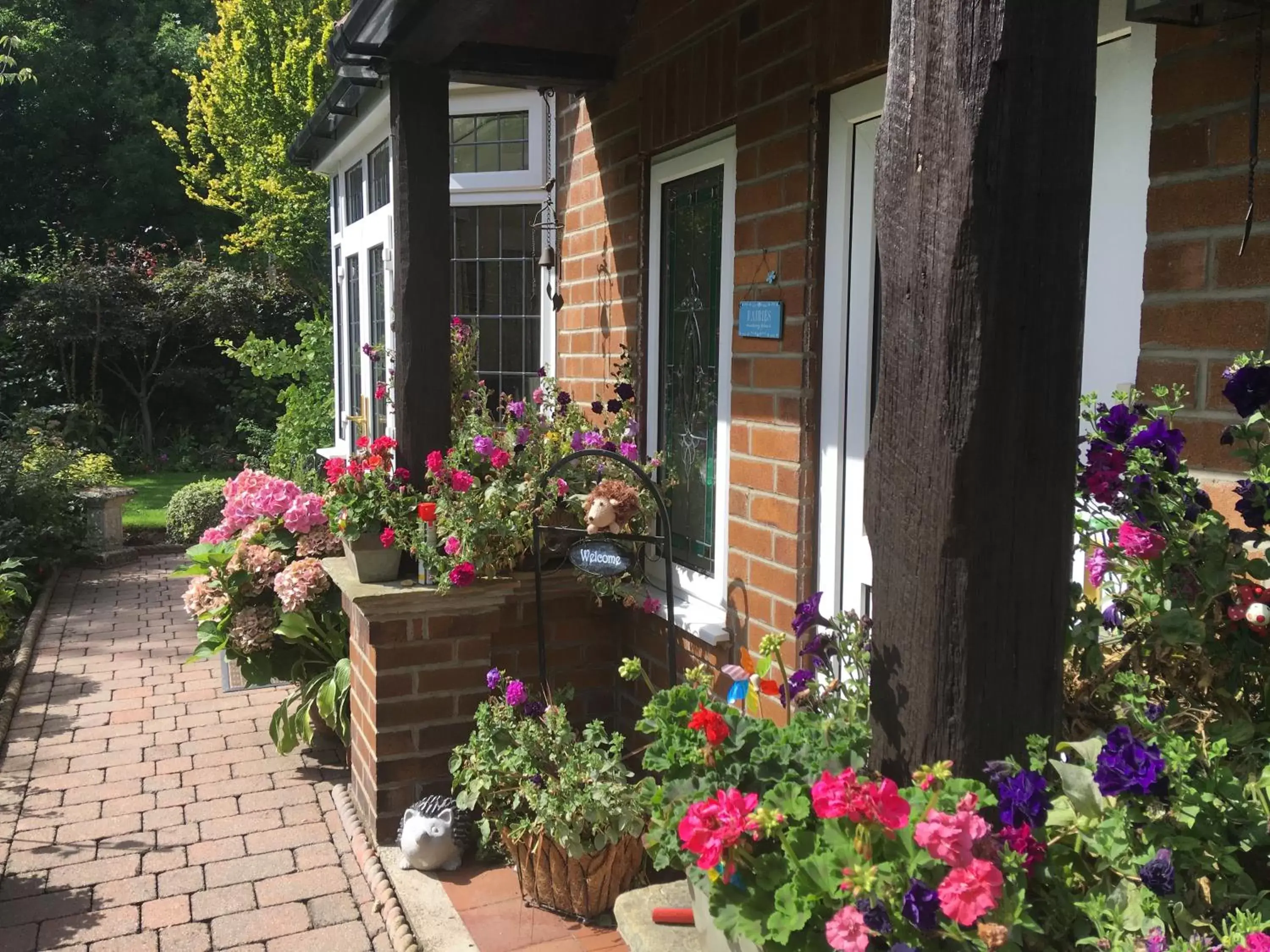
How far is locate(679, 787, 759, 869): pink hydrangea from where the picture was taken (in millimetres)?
1394

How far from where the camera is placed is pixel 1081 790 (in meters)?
1.33

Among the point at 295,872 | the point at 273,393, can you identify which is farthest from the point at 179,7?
the point at 295,872

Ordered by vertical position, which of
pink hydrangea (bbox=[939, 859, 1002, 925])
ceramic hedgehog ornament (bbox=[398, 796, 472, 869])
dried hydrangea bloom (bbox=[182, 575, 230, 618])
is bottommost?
ceramic hedgehog ornament (bbox=[398, 796, 472, 869])

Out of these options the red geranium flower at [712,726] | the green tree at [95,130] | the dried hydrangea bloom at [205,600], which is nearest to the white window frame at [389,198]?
the dried hydrangea bloom at [205,600]

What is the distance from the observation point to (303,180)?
13.9 meters

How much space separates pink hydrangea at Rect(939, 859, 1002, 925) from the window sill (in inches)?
86.5

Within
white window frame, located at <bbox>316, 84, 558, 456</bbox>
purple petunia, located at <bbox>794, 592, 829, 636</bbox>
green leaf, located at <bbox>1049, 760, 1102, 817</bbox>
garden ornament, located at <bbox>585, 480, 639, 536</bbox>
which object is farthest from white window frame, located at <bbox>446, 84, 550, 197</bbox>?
green leaf, located at <bbox>1049, 760, 1102, 817</bbox>

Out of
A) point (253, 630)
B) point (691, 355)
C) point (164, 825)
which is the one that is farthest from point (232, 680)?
point (691, 355)

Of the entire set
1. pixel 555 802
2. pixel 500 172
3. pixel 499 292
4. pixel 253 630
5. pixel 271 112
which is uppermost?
pixel 271 112

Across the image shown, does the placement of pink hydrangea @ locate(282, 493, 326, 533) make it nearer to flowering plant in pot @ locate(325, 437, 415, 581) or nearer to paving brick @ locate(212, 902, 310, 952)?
Answer: flowering plant in pot @ locate(325, 437, 415, 581)

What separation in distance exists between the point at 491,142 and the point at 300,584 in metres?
2.88

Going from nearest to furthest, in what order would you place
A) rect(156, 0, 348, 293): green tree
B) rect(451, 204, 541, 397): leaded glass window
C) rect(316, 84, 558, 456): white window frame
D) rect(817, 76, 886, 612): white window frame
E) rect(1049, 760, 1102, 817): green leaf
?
rect(1049, 760, 1102, 817): green leaf → rect(817, 76, 886, 612): white window frame → rect(316, 84, 558, 456): white window frame → rect(451, 204, 541, 397): leaded glass window → rect(156, 0, 348, 293): green tree

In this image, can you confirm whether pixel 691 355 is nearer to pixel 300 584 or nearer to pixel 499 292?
pixel 300 584

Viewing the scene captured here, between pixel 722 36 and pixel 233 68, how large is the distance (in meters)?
12.1
